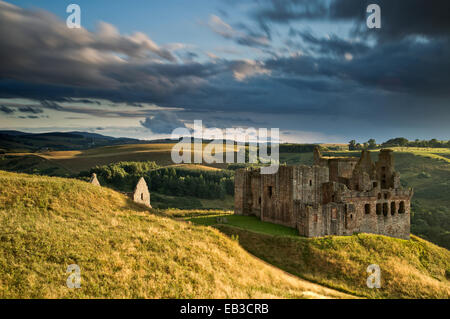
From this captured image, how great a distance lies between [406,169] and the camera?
121 metres

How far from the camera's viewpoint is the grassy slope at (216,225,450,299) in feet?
90.1

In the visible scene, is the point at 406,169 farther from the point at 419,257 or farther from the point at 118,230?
the point at 118,230

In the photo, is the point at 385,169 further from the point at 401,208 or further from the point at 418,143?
the point at 418,143

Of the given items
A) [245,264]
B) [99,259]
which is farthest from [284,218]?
[99,259]

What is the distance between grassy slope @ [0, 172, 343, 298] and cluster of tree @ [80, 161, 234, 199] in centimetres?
7478

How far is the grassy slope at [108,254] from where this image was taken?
1576 cm

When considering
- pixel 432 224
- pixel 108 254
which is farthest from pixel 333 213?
pixel 432 224

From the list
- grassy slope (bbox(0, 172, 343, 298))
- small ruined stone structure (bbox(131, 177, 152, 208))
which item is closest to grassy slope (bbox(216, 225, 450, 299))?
grassy slope (bbox(0, 172, 343, 298))

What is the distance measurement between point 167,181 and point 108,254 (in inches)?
3538

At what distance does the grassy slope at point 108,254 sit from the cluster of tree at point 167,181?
2944 inches

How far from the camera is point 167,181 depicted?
108 meters

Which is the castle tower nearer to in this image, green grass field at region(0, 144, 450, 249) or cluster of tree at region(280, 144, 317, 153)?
green grass field at region(0, 144, 450, 249)

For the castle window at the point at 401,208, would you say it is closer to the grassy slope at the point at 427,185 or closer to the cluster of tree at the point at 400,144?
the grassy slope at the point at 427,185
